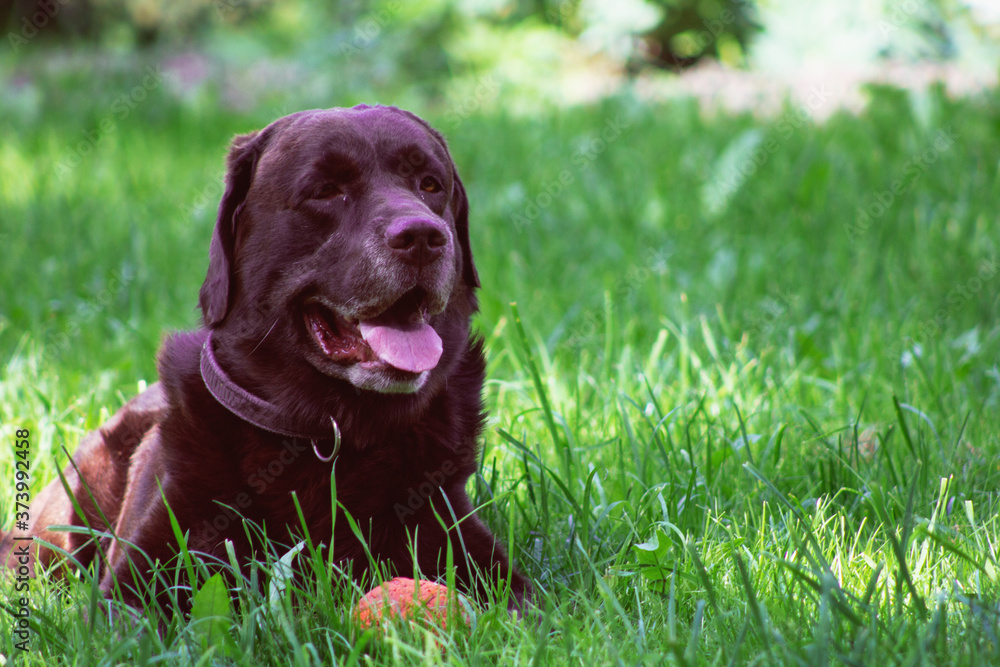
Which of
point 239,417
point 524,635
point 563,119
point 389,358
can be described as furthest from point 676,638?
point 563,119

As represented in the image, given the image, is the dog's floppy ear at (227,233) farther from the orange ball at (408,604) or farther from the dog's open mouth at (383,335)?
the orange ball at (408,604)

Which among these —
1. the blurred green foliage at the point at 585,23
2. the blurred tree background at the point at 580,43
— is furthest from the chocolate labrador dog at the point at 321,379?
the blurred green foliage at the point at 585,23

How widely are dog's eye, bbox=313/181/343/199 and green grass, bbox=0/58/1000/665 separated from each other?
2.17 ft

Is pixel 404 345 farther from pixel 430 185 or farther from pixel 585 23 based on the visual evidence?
pixel 585 23

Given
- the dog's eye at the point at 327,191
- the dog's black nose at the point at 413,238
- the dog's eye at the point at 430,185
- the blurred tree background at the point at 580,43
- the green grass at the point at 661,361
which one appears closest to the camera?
the green grass at the point at 661,361

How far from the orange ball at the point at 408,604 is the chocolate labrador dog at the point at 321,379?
0.13 m

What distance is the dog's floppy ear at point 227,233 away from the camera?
231cm

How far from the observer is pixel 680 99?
754cm

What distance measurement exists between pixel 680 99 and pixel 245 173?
19.0 feet

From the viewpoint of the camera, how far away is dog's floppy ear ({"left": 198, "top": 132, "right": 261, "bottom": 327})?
2.31 meters

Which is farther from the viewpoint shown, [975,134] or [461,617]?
[975,134]

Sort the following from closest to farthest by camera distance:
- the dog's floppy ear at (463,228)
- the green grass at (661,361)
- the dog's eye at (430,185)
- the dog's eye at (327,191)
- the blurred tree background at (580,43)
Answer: the green grass at (661,361), the dog's eye at (327,191), the dog's eye at (430,185), the dog's floppy ear at (463,228), the blurred tree background at (580,43)

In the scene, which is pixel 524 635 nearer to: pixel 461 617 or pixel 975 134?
pixel 461 617

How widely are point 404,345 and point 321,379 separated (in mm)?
234
